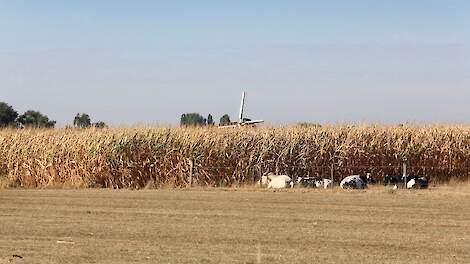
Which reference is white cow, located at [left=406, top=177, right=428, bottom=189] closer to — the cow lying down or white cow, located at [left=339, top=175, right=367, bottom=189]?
white cow, located at [left=339, top=175, right=367, bottom=189]

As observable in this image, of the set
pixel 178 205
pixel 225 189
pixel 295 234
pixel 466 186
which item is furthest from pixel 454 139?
pixel 295 234

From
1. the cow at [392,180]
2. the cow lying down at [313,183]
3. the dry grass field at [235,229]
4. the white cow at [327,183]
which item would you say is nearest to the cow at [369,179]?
the cow at [392,180]

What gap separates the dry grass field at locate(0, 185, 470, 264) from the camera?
1221cm

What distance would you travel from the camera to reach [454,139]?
122 feet

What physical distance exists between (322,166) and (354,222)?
18.2 m

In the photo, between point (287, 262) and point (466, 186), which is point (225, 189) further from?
point (287, 262)

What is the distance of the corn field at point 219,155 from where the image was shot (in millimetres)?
35625

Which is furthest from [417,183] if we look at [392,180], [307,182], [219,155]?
[219,155]

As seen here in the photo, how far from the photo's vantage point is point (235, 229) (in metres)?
16.0

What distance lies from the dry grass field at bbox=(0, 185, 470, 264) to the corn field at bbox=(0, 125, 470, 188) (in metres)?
8.86

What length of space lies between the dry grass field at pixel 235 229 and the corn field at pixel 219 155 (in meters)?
8.86

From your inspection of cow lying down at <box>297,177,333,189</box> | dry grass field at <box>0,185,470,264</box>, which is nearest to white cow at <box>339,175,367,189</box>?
cow lying down at <box>297,177,333,189</box>

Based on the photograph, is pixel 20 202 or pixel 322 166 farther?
pixel 322 166

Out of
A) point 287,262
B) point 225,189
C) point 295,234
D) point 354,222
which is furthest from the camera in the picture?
point 225,189
